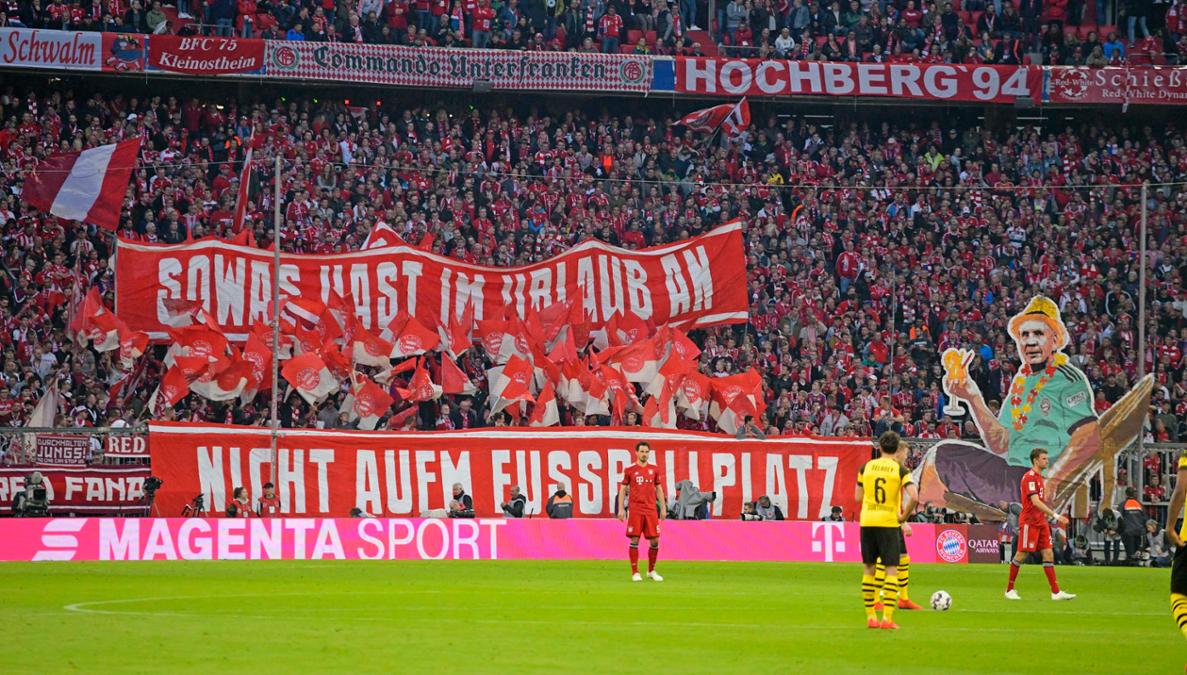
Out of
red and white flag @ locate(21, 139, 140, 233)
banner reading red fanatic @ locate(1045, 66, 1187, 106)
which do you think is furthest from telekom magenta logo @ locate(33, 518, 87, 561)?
banner reading red fanatic @ locate(1045, 66, 1187, 106)

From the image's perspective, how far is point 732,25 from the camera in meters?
48.8

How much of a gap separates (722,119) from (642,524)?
904 inches

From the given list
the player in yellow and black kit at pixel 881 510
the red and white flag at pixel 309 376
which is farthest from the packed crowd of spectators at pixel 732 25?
the player in yellow and black kit at pixel 881 510

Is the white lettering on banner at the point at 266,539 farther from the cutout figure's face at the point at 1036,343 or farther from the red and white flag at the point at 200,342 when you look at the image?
the cutout figure's face at the point at 1036,343

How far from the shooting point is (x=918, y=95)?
155ft

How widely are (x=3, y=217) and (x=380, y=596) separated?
20.7m

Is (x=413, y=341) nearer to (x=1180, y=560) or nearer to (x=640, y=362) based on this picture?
(x=640, y=362)

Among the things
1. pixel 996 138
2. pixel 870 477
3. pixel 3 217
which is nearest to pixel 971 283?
pixel 996 138

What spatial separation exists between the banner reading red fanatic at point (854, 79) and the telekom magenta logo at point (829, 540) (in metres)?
17.3

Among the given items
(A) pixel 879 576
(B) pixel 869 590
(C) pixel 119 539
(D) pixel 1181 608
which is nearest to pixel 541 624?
(B) pixel 869 590

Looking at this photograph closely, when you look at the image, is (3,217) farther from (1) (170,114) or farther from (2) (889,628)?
(2) (889,628)

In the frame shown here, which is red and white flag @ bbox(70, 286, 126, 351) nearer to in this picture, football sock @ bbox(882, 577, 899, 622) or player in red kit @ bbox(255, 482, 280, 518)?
player in red kit @ bbox(255, 482, 280, 518)

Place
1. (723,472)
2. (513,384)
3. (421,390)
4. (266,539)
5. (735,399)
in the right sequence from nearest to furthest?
1. (266,539)
2. (513,384)
3. (421,390)
4. (723,472)
5. (735,399)

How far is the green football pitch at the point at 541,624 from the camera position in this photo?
1380 centimetres
